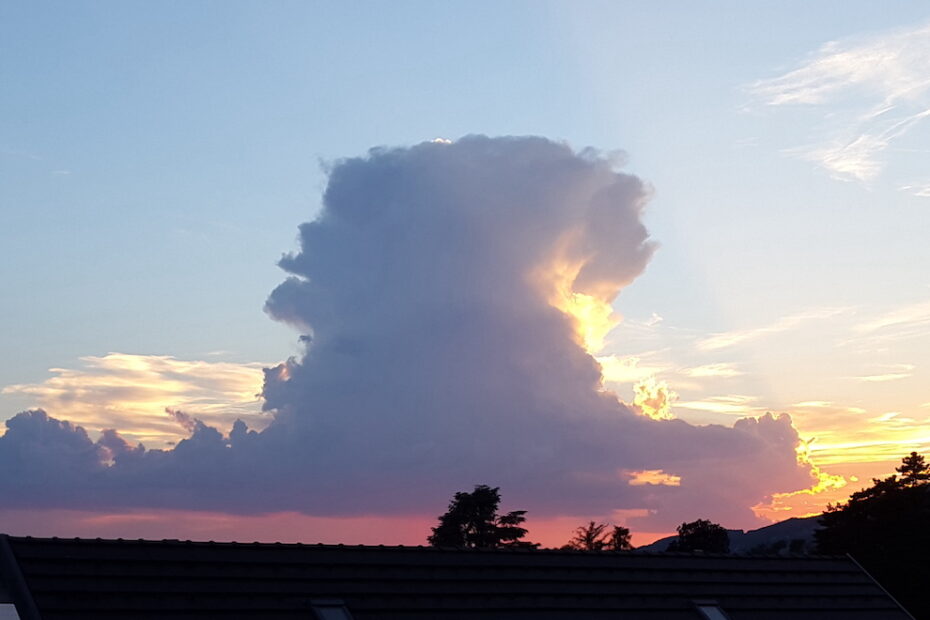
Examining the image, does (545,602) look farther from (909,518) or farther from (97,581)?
(909,518)

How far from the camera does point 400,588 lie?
106 feet

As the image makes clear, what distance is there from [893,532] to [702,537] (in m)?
Result: 67.3

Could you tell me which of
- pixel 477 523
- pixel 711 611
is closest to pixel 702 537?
pixel 477 523

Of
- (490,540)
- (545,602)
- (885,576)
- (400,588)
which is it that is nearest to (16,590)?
(400,588)

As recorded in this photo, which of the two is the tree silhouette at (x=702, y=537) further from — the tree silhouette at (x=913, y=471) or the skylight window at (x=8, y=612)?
the skylight window at (x=8, y=612)

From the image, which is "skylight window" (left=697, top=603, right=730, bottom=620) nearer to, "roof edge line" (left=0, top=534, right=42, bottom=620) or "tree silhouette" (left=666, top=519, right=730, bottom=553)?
"roof edge line" (left=0, top=534, right=42, bottom=620)

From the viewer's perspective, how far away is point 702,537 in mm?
162500

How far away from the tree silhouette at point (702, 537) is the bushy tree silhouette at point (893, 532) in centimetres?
5495

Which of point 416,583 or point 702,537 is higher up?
point 702,537

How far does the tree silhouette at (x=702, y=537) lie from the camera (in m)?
161

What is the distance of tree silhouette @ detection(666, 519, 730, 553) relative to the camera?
161 meters

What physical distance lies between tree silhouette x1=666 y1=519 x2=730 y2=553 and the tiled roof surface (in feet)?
402

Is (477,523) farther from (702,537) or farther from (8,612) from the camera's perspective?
(8,612)

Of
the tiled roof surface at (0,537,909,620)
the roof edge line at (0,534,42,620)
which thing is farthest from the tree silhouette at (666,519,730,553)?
the roof edge line at (0,534,42,620)
